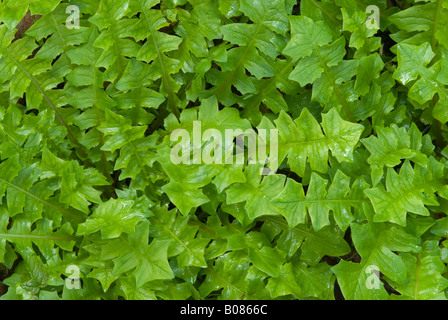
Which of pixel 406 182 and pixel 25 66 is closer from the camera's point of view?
pixel 406 182

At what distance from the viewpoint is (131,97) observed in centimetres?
182

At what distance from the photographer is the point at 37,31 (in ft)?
5.79

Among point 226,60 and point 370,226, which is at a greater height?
point 226,60

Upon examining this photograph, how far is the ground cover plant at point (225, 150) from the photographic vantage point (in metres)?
1.58

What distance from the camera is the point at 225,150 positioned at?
163 cm

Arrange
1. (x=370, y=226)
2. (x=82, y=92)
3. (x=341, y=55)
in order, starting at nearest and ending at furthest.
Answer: (x=370, y=226), (x=341, y=55), (x=82, y=92)

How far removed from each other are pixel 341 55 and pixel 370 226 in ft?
1.85

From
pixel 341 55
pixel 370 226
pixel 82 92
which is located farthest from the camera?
pixel 82 92
